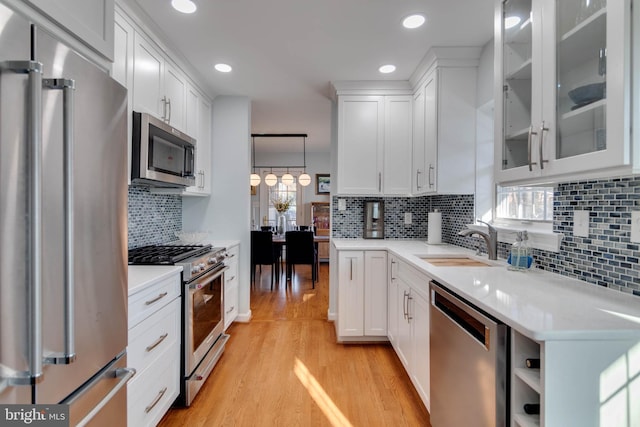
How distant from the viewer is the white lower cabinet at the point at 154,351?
4.90 ft

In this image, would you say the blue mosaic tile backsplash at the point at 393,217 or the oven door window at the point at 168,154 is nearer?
the oven door window at the point at 168,154

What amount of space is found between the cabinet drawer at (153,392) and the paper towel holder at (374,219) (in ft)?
6.86

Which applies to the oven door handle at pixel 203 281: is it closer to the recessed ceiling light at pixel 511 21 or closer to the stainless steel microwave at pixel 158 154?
the stainless steel microwave at pixel 158 154

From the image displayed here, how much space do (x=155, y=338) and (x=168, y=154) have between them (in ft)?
4.07

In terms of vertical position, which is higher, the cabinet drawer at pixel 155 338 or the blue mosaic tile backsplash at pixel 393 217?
the blue mosaic tile backsplash at pixel 393 217

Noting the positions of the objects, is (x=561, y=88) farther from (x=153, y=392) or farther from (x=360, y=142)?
(x=153, y=392)

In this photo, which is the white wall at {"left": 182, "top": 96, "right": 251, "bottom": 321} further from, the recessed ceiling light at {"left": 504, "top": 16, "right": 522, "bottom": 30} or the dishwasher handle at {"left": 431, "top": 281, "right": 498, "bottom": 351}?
the recessed ceiling light at {"left": 504, "top": 16, "right": 522, "bottom": 30}

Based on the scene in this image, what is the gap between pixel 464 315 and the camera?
4.29 feet

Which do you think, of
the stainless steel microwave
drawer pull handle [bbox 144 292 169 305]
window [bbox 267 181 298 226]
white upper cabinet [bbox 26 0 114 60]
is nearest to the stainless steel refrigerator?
white upper cabinet [bbox 26 0 114 60]

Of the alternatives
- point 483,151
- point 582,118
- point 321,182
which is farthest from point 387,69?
point 321,182

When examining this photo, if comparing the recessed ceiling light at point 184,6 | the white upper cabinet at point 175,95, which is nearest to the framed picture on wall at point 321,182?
the white upper cabinet at point 175,95

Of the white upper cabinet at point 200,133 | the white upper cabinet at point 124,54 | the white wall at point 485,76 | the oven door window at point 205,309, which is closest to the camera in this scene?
the white upper cabinet at point 124,54

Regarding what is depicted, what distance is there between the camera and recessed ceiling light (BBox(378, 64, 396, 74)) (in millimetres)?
2754

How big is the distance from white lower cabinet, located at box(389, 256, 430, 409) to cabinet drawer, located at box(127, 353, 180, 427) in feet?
4.93
